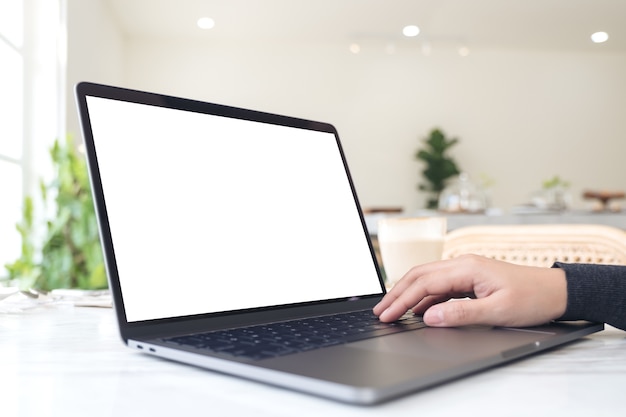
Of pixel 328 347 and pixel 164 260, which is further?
pixel 164 260

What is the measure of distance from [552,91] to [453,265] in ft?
22.6

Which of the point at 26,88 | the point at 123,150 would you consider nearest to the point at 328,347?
the point at 123,150

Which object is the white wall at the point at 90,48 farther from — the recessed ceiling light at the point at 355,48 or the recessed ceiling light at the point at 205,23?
the recessed ceiling light at the point at 355,48

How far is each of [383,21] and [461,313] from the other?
17.7 ft

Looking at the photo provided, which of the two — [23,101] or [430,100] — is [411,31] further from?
[23,101]

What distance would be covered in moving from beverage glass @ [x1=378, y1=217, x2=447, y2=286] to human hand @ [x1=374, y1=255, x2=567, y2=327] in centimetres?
36

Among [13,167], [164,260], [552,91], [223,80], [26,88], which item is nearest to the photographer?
[164,260]

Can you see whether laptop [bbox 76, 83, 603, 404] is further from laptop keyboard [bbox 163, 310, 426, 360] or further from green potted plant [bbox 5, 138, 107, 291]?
green potted plant [bbox 5, 138, 107, 291]

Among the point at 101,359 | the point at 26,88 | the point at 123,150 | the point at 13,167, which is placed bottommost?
the point at 101,359

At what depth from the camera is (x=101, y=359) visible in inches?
17.9

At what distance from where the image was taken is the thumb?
1.64ft

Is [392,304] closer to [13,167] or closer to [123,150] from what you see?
[123,150]

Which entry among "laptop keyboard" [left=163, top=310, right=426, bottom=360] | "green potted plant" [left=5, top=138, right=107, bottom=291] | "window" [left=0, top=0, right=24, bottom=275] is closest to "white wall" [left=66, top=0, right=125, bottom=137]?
"window" [left=0, top=0, right=24, bottom=275]

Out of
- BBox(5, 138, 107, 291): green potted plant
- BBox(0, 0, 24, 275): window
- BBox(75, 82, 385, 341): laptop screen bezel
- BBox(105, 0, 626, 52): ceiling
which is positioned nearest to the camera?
BBox(75, 82, 385, 341): laptop screen bezel
